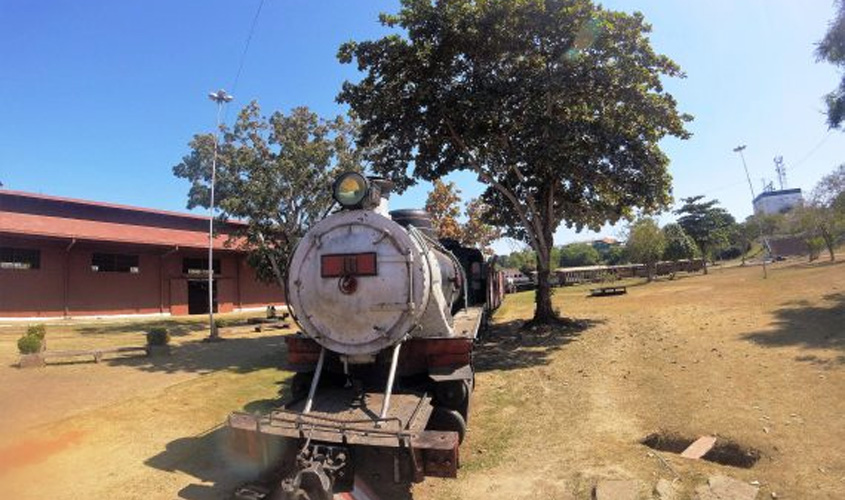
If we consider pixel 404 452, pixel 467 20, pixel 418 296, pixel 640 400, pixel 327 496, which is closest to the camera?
pixel 327 496

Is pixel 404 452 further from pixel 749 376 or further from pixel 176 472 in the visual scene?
pixel 749 376

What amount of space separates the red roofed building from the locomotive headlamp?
22.1 meters

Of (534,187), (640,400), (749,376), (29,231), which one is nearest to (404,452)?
(640,400)

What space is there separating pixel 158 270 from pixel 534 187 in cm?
2066

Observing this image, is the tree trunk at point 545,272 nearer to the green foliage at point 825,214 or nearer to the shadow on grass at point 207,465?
the shadow on grass at point 207,465

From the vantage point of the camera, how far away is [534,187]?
19453 mm

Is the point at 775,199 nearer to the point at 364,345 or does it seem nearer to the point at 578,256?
the point at 578,256

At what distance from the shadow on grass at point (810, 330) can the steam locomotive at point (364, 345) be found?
7664 mm

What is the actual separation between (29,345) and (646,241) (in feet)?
128

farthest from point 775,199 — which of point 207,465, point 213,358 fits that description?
point 207,465

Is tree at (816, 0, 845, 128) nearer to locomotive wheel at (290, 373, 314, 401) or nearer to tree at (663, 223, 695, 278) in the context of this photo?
locomotive wheel at (290, 373, 314, 401)

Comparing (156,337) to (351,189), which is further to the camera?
(156,337)

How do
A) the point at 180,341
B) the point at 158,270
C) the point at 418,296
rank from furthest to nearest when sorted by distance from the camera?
the point at 158,270 < the point at 180,341 < the point at 418,296

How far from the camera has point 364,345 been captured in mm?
5957
